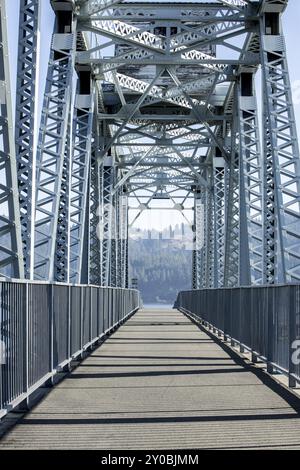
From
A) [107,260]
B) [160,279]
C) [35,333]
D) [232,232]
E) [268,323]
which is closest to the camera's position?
[35,333]

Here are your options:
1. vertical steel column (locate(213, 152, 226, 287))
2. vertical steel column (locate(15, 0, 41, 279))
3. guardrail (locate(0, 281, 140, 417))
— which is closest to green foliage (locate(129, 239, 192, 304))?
vertical steel column (locate(213, 152, 226, 287))

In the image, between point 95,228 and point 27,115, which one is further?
point 95,228

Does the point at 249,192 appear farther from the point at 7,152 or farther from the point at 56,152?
the point at 7,152

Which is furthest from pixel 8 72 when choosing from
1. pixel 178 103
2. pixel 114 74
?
pixel 178 103

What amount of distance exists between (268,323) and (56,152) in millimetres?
8925

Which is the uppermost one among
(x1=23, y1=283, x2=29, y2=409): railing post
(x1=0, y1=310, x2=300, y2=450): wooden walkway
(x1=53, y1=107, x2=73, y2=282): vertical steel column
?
(x1=53, y1=107, x2=73, y2=282): vertical steel column

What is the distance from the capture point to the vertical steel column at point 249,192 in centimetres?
2409

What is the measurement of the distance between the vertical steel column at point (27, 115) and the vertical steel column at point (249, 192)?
9.36 m

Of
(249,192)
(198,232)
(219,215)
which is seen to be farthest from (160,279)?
(249,192)

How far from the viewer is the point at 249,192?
25.3 metres

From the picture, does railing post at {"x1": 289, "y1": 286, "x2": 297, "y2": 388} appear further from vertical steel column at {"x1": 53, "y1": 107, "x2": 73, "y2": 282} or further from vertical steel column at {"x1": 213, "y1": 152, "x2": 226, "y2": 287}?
vertical steel column at {"x1": 213, "y1": 152, "x2": 226, "y2": 287}

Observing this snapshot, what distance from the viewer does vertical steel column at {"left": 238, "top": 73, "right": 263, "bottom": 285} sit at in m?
24.1

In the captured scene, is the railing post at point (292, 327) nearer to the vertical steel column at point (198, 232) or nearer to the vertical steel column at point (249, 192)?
the vertical steel column at point (249, 192)

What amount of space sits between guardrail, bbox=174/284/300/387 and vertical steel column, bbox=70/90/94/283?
15.9 ft
